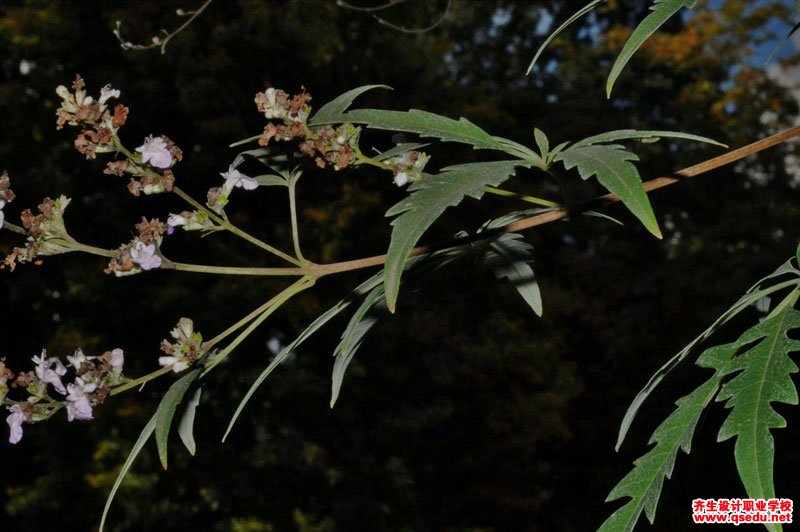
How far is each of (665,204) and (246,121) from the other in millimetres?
4099

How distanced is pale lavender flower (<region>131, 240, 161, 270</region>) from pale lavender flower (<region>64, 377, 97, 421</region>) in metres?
0.12

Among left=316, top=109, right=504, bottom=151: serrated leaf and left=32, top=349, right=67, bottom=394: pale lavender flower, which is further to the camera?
left=32, top=349, right=67, bottom=394: pale lavender flower

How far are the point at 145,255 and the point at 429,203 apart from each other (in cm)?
31

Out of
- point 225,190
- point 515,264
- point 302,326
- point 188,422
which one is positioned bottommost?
point 302,326

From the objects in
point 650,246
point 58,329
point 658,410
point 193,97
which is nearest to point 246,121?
point 193,97

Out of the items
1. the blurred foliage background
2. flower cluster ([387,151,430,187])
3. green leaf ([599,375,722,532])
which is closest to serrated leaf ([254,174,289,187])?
flower cluster ([387,151,430,187])

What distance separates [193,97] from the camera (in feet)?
14.2

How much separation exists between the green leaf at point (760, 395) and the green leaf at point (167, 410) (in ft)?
1.52

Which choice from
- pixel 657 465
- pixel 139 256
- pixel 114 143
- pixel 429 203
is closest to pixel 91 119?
pixel 114 143

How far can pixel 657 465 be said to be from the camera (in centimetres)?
71

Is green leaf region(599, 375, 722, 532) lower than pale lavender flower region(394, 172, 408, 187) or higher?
lower

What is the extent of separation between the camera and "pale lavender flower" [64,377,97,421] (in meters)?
0.75

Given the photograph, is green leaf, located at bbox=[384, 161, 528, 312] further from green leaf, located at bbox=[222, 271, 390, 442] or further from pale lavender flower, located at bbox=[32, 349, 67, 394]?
pale lavender flower, located at bbox=[32, 349, 67, 394]

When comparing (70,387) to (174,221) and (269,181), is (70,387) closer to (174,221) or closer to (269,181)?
(174,221)
